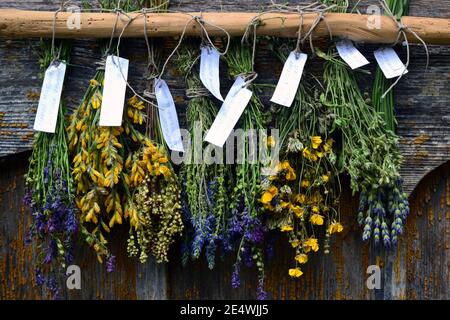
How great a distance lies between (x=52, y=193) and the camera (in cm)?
183

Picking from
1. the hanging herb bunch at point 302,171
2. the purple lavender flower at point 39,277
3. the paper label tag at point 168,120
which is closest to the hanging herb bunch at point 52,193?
the purple lavender flower at point 39,277

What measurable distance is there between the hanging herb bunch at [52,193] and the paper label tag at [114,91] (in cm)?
14

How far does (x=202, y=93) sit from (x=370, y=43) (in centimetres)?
50

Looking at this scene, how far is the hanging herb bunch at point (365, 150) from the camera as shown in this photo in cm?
181

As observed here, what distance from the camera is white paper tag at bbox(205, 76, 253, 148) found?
5.97 ft

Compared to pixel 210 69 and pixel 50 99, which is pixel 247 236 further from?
pixel 50 99

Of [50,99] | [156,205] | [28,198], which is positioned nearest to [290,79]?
[156,205]

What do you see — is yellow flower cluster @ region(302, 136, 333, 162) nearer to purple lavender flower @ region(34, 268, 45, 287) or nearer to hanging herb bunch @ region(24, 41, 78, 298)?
hanging herb bunch @ region(24, 41, 78, 298)

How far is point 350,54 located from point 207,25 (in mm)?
406

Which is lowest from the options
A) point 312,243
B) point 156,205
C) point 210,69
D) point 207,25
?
point 312,243

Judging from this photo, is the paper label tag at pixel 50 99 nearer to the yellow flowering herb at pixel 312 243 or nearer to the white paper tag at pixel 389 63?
the yellow flowering herb at pixel 312 243

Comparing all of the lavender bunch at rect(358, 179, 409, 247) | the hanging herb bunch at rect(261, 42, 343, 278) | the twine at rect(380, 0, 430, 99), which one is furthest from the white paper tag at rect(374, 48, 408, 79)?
the lavender bunch at rect(358, 179, 409, 247)

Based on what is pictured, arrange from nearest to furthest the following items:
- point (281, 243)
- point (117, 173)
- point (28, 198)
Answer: point (117, 173) → point (28, 198) → point (281, 243)

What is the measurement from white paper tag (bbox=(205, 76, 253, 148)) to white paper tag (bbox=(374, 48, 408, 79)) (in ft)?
1.25
